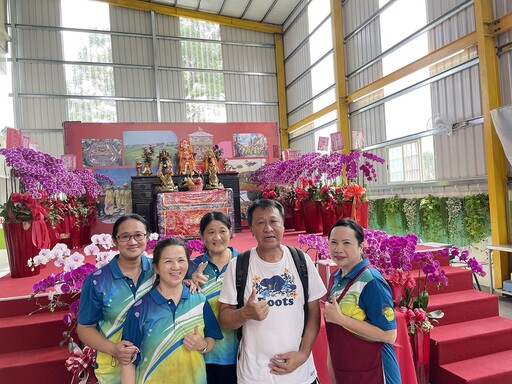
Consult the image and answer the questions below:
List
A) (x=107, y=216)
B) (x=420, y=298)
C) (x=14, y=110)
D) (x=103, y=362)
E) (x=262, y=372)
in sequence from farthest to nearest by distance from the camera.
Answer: (x=14, y=110) < (x=107, y=216) < (x=420, y=298) < (x=103, y=362) < (x=262, y=372)

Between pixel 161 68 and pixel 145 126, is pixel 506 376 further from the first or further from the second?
pixel 161 68

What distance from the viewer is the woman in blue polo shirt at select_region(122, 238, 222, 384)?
1.38 metres

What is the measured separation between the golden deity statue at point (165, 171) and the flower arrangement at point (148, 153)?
16cm

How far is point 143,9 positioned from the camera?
10828mm

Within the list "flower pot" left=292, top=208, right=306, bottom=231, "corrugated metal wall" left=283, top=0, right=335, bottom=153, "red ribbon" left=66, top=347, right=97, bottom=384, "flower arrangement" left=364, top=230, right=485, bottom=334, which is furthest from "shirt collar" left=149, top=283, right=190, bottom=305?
"corrugated metal wall" left=283, top=0, right=335, bottom=153

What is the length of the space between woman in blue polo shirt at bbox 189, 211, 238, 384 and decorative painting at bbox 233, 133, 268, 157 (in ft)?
18.8

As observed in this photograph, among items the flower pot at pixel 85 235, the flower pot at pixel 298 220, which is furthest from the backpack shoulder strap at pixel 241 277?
the flower pot at pixel 85 235

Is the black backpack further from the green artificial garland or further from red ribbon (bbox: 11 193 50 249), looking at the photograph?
the green artificial garland

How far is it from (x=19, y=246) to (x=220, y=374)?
2.55m

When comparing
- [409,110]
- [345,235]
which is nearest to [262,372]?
[345,235]

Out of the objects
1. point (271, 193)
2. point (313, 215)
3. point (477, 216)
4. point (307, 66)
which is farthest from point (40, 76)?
point (477, 216)

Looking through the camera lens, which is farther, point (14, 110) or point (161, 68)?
point (161, 68)

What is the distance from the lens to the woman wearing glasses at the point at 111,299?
1472 millimetres

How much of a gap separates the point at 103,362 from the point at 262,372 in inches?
23.3
